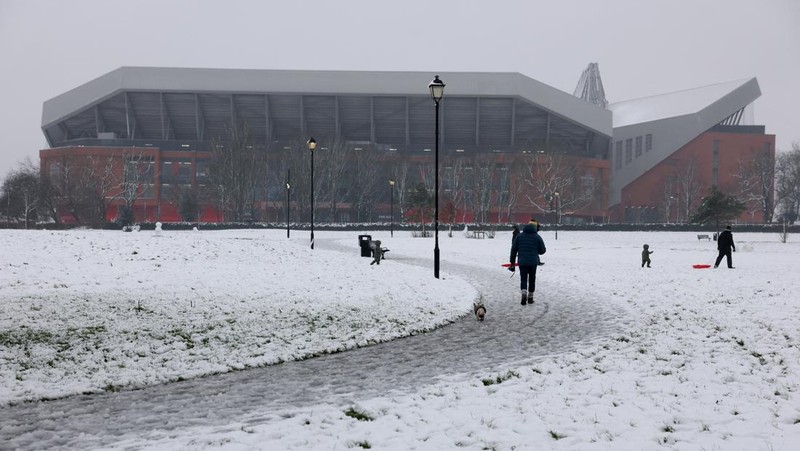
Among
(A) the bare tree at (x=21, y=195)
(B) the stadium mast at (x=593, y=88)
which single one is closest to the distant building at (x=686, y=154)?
(B) the stadium mast at (x=593, y=88)

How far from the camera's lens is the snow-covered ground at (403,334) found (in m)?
5.36

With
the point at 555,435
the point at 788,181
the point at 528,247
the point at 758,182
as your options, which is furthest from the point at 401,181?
the point at 555,435

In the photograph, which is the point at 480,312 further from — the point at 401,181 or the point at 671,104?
the point at 671,104

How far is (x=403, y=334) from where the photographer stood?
35.1ft

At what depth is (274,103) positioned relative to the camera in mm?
98188

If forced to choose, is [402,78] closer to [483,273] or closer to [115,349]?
[483,273]

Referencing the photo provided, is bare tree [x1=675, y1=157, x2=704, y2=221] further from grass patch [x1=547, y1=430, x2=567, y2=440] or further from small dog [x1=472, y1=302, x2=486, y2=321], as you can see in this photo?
grass patch [x1=547, y1=430, x2=567, y2=440]

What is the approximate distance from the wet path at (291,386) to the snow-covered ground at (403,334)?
32 cm

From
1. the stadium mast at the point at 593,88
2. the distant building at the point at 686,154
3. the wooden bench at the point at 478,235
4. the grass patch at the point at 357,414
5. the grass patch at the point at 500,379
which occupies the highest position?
the stadium mast at the point at 593,88

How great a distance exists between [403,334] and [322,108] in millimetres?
91510

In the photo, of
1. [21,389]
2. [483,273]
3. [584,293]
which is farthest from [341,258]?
[21,389]

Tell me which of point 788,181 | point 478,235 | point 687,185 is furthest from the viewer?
point 687,185

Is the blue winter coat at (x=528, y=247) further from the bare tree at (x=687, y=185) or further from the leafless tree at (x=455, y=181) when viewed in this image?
the bare tree at (x=687, y=185)

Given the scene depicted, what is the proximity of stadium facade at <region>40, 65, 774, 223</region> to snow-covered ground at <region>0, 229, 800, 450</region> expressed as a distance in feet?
216
